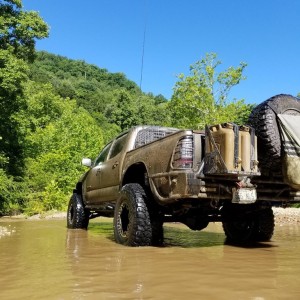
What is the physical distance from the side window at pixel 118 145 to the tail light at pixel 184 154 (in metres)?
2.21

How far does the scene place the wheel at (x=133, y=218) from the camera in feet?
17.5

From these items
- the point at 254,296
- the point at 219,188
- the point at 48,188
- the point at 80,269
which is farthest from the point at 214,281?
the point at 48,188

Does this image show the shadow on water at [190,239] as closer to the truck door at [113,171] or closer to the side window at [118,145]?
the truck door at [113,171]

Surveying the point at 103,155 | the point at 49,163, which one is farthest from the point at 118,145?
the point at 49,163

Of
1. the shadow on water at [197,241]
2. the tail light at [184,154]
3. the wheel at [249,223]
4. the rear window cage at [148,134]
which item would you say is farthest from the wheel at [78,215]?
the tail light at [184,154]

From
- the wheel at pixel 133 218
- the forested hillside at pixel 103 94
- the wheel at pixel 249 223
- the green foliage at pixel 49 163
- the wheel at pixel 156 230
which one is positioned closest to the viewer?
the wheel at pixel 133 218

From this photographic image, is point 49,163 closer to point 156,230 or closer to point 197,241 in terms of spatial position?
point 197,241

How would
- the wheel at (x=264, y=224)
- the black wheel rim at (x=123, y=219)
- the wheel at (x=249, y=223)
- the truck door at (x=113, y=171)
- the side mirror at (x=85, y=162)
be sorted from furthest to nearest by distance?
the side mirror at (x=85, y=162), the truck door at (x=113, y=171), the wheel at (x=264, y=224), the wheel at (x=249, y=223), the black wheel rim at (x=123, y=219)

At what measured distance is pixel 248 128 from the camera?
190 inches

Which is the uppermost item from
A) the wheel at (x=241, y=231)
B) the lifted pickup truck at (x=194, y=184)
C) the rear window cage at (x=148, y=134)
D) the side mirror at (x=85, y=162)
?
the rear window cage at (x=148, y=134)

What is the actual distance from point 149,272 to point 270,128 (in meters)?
2.36

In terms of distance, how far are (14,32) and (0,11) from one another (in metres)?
1.08

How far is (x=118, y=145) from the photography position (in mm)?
7316

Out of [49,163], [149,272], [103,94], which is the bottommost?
[149,272]
